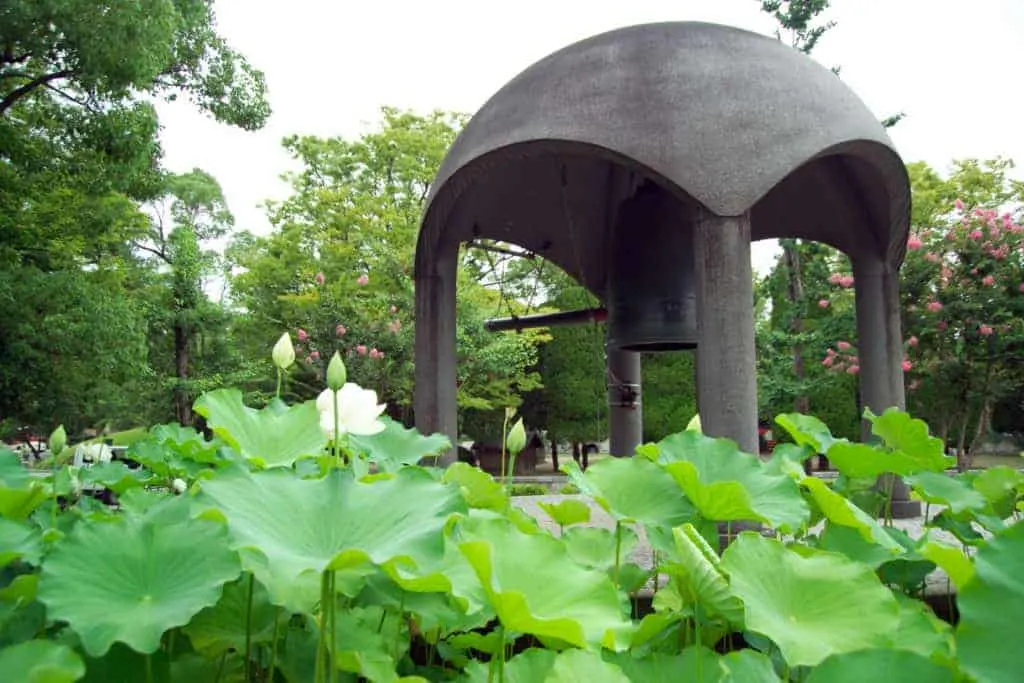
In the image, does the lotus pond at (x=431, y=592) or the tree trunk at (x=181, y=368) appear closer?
the lotus pond at (x=431, y=592)

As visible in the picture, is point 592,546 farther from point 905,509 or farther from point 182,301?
point 182,301

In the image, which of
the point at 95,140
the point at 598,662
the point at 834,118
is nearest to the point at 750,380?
the point at 834,118

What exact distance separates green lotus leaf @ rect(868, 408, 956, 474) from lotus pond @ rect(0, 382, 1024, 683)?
442mm

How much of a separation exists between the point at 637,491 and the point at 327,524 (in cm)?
62

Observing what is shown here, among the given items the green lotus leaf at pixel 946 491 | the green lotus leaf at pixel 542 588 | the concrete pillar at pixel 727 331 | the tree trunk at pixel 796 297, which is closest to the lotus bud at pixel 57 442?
the green lotus leaf at pixel 542 588

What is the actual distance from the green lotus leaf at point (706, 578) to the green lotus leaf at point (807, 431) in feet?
2.87

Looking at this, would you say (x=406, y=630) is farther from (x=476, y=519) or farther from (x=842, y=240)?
(x=842, y=240)

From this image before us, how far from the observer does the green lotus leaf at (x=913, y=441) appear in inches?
63.7

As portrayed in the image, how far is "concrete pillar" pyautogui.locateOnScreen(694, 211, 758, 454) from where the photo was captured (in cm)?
385

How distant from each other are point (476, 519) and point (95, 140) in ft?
33.1

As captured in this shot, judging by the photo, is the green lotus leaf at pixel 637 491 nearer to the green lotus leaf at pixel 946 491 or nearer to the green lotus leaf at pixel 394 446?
the green lotus leaf at pixel 394 446

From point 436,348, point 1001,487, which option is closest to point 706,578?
point 1001,487

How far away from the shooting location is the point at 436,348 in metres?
5.03

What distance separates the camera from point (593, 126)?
404 cm
